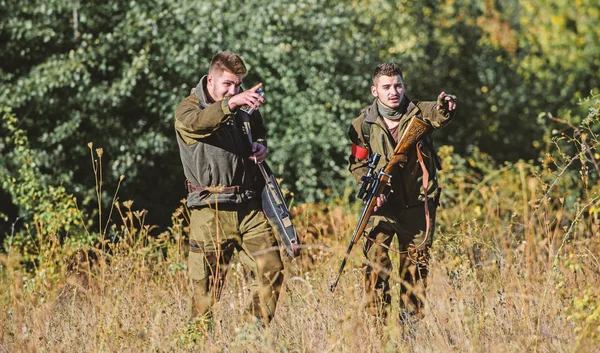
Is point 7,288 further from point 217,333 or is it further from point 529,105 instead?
point 529,105

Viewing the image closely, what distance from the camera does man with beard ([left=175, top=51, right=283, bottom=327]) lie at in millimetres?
4707

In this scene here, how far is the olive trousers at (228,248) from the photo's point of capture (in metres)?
4.73

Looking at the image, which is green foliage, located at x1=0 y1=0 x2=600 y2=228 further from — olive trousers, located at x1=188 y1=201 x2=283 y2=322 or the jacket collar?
the jacket collar

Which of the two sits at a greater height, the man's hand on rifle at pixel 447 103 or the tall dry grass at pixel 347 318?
the man's hand on rifle at pixel 447 103

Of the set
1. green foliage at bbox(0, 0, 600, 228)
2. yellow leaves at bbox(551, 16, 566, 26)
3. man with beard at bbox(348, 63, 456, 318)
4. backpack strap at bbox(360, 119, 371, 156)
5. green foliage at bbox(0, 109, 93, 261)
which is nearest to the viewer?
man with beard at bbox(348, 63, 456, 318)

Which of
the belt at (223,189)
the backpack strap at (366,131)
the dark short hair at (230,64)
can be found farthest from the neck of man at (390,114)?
the belt at (223,189)

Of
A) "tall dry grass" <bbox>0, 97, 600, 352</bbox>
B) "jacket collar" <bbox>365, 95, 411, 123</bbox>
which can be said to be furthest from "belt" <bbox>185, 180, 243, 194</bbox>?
"jacket collar" <bbox>365, 95, 411, 123</bbox>

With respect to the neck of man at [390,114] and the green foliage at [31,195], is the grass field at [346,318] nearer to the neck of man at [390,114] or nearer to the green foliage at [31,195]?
the neck of man at [390,114]

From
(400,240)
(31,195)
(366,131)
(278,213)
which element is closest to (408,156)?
(366,131)

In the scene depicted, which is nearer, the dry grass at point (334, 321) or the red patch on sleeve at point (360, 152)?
the dry grass at point (334, 321)

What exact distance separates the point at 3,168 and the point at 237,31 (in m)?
2.71

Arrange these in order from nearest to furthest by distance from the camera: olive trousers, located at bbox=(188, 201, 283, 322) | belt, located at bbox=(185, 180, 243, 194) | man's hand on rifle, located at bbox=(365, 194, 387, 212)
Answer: belt, located at bbox=(185, 180, 243, 194) < olive trousers, located at bbox=(188, 201, 283, 322) < man's hand on rifle, located at bbox=(365, 194, 387, 212)

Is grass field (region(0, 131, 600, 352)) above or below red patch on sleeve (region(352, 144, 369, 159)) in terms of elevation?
below

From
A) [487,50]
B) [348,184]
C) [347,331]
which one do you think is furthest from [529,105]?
[347,331]
